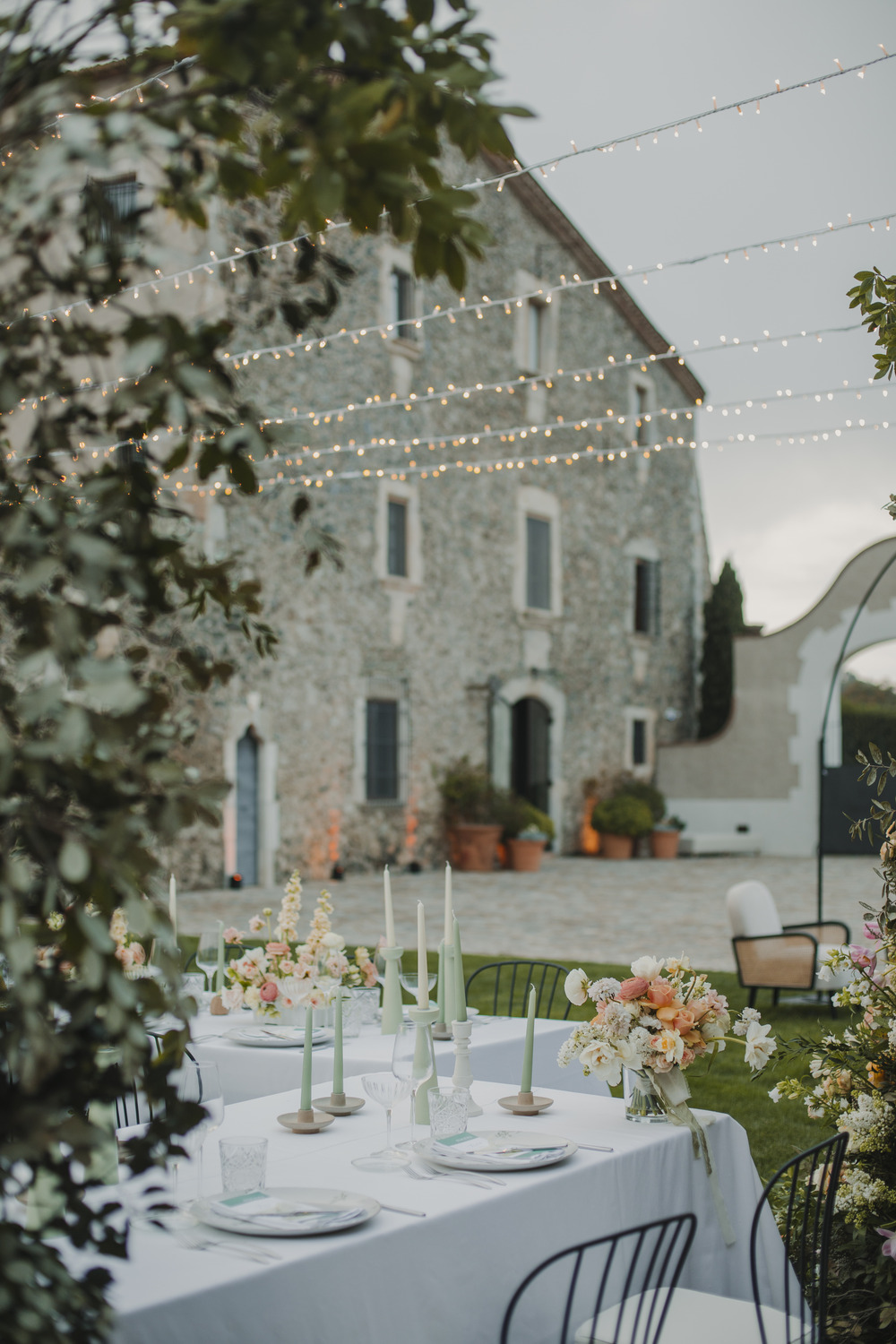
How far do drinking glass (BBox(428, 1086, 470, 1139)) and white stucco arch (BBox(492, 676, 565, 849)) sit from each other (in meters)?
13.9

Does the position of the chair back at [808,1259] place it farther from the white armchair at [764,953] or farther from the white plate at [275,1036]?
the white armchair at [764,953]

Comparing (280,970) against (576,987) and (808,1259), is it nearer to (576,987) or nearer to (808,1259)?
(576,987)

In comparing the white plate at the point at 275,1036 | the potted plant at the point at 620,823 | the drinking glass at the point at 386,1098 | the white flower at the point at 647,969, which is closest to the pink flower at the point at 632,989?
the white flower at the point at 647,969

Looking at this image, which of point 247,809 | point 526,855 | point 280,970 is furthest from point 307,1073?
point 526,855

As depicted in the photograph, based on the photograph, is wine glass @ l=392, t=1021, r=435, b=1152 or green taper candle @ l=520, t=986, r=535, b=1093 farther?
green taper candle @ l=520, t=986, r=535, b=1093

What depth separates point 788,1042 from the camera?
9.55 ft

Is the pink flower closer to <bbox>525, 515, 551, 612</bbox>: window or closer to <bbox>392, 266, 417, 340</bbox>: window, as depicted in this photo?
<bbox>392, 266, 417, 340</bbox>: window

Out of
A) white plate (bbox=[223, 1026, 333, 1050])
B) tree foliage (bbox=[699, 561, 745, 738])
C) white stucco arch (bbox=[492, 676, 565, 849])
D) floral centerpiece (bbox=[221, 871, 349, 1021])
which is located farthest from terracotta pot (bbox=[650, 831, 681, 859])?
white plate (bbox=[223, 1026, 333, 1050])

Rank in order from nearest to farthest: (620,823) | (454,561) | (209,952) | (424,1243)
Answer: (424,1243) < (209,952) < (454,561) < (620,823)

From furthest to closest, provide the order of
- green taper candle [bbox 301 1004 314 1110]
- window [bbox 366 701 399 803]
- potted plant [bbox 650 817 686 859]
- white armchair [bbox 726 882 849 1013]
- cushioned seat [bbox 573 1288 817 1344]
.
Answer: potted plant [bbox 650 817 686 859], window [bbox 366 701 399 803], white armchair [bbox 726 882 849 1013], green taper candle [bbox 301 1004 314 1110], cushioned seat [bbox 573 1288 817 1344]

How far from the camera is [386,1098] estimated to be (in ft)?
7.91

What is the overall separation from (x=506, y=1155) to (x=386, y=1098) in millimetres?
256

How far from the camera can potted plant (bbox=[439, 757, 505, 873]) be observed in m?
15.5

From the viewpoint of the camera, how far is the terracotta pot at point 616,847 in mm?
18078
